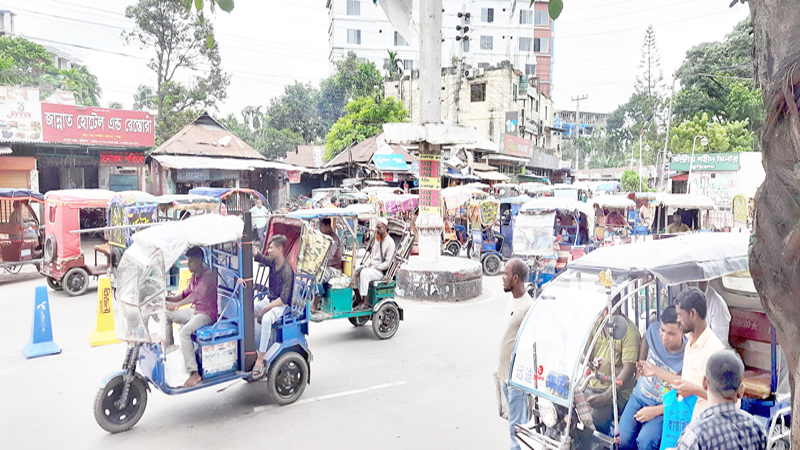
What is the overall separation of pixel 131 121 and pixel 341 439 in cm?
2063

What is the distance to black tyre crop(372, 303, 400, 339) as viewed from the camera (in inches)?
333

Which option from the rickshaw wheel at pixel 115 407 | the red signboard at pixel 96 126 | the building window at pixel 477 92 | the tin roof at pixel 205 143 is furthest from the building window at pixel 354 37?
the rickshaw wheel at pixel 115 407

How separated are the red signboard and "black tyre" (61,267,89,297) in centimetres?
1030

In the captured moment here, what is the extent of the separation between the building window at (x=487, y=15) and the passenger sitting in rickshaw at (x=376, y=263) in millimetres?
58445

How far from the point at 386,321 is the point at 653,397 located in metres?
5.33

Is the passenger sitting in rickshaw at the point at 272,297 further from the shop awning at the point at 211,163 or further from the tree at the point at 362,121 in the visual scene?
the tree at the point at 362,121

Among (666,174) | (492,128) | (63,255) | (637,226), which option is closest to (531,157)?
(492,128)

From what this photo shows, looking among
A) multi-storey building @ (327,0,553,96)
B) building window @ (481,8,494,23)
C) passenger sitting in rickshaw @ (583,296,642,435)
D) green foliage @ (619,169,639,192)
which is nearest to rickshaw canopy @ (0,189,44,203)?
passenger sitting in rickshaw @ (583,296,642,435)

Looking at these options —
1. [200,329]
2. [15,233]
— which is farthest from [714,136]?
[15,233]

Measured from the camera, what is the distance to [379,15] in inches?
2418

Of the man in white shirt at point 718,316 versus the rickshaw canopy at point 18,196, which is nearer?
the man in white shirt at point 718,316

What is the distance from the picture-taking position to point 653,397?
374 centimetres

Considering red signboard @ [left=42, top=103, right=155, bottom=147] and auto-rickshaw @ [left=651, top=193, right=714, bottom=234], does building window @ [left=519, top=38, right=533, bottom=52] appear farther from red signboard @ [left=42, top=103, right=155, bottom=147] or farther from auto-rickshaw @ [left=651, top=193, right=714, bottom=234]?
red signboard @ [left=42, top=103, right=155, bottom=147]

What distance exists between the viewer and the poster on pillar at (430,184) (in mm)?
12680
